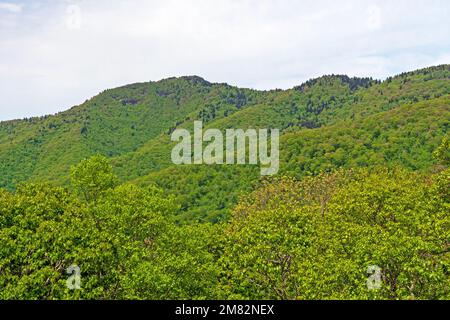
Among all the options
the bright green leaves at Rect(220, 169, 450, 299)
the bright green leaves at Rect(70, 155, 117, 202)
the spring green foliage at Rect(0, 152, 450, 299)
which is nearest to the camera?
the bright green leaves at Rect(220, 169, 450, 299)

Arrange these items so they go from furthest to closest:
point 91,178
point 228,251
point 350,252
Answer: point 91,178 < point 228,251 < point 350,252

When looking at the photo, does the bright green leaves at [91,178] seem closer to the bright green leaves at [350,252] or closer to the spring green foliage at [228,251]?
the spring green foliage at [228,251]

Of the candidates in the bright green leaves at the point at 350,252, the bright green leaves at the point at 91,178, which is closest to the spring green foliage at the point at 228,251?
the bright green leaves at the point at 350,252

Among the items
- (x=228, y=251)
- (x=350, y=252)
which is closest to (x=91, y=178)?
A: (x=228, y=251)

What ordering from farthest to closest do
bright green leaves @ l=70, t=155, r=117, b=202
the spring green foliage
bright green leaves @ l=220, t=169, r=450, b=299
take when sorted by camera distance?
bright green leaves @ l=70, t=155, r=117, b=202
the spring green foliage
bright green leaves @ l=220, t=169, r=450, b=299

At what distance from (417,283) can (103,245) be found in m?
27.2

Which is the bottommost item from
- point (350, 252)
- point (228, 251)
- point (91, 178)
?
point (228, 251)

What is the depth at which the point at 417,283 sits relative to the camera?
1366 inches

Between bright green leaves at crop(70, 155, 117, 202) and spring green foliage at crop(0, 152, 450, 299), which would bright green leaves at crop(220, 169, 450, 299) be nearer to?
spring green foliage at crop(0, 152, 450, 299)

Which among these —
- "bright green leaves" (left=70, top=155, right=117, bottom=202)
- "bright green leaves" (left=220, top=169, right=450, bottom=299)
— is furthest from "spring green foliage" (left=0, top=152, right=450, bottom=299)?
"bright green leaves" (left=70, top=155, right=117, bottom=202)

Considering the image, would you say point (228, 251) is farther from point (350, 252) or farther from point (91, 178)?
point (91, 178)
